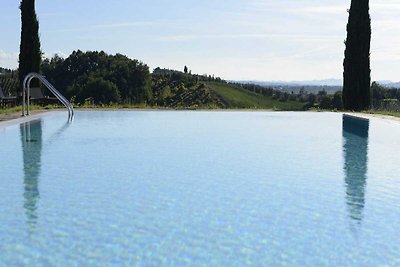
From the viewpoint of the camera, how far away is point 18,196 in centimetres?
687

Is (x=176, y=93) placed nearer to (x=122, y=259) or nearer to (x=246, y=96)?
(x=246, y=96)

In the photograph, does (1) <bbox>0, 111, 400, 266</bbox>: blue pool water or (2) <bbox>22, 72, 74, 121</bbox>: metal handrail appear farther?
(2) <bbox>22, 72, 74, 121</bbox>: metal handrail

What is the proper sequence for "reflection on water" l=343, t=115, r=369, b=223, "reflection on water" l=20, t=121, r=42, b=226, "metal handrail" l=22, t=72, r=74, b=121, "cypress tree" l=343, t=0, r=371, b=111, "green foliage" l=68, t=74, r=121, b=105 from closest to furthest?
"reflection on water" l=20, t=121, r=42, b=226, "reflection on water" l=343, t=115, r=369, b=223, "metal handrail" l=22, t=72, r=74, b=121, "cypress tree" l=343, t=0, r=371, b=111, "green foliage" l=68, t=74, r=121, b=105

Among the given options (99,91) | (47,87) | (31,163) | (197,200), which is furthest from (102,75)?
(197,200)

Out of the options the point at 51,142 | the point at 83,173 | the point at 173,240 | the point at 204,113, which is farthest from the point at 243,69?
the point at 173,240

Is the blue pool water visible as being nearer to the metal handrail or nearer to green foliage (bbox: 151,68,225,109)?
the metal handrail

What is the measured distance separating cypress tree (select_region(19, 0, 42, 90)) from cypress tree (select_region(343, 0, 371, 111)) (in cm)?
1294

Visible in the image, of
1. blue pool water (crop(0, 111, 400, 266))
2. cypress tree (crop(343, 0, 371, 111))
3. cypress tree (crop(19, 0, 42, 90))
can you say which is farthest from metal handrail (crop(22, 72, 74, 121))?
cypress tree (crop(343, 0, 371, 111))

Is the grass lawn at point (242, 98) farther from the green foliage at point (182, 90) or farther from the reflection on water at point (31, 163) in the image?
the reflection on water at point (31, 163)

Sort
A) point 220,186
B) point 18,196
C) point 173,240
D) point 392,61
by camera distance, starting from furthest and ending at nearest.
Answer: point 392,61, point 220,186, point 18,196, point 173,240

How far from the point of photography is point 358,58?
22.5 metres

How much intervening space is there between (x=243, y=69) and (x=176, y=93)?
71.6ft

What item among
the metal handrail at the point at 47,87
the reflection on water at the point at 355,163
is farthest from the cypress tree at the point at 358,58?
the metal handrail at the point at 47,87

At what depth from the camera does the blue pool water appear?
4.80m
